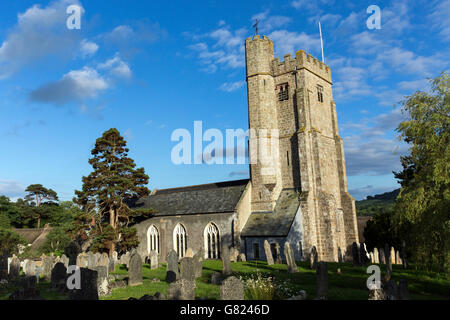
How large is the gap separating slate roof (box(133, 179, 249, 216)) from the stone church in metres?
0.12

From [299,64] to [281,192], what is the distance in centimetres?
1182

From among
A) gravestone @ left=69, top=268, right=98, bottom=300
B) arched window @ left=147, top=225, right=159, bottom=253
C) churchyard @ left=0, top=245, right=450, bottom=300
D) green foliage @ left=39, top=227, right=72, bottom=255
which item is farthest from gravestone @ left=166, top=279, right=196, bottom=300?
green foliage @ left=39, top=227, right=72, bottom=255

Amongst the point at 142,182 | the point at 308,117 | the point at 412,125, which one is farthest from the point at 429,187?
the point at 142,182

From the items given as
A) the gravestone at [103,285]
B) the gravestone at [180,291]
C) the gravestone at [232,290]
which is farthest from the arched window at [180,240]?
the gravestone at [232,290]

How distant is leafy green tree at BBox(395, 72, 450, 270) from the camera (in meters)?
10.7

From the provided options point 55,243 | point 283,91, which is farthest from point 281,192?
point 55,243

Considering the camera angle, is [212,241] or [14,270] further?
[212,241]

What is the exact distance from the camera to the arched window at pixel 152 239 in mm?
32350

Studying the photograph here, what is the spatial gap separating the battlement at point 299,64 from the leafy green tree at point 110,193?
16.2 m

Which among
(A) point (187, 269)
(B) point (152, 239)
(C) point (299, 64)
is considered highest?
(C) point (299, 64)

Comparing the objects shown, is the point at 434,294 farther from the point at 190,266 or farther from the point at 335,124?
the point at 335,124

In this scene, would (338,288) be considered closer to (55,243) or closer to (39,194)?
(55,243)

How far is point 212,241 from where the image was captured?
28422 mm

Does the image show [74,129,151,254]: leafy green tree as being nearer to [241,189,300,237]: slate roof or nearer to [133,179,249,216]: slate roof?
[133,179,249,216]: slate roof
